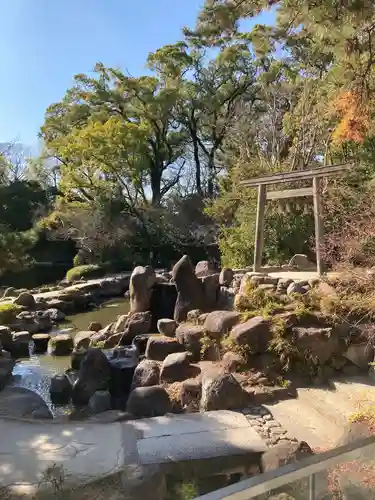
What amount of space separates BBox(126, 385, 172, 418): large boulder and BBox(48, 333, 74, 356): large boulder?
4.30 metres

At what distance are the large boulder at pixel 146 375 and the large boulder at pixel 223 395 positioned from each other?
4.16 ft

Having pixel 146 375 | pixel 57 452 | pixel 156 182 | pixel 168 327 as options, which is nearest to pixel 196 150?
pixel 156 182

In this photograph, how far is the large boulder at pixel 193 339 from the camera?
7.38 meters

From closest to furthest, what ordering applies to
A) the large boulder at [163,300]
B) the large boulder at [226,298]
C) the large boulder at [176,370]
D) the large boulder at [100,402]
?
the large boulder at [100,402] < the large boulder at [176,370] < the large boulder at [226,298] < the large boulder at [163,300]

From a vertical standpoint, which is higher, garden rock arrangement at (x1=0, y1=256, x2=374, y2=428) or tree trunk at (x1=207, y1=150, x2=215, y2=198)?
tree trunk at (x1=207, y1=150, x2=215, y2=198)

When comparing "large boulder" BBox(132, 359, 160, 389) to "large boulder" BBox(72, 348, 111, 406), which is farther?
"large boulder" BBox(72, 348, 111, 406)

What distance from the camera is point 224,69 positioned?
69.2 feet

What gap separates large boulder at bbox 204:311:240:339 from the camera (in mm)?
7215

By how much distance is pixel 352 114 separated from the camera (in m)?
4.49

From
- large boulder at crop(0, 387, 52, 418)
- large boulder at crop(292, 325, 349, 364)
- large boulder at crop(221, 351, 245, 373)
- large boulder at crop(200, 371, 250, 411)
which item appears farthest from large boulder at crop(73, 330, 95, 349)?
large boulder at crop(292, 325, 349, 364)

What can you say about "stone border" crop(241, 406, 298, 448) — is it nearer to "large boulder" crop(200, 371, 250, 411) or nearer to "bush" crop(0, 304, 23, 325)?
"large boulder" crop(200, 371, 250, 411)

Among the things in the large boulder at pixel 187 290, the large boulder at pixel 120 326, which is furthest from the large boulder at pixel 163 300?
the large boulder at pixel 187 290

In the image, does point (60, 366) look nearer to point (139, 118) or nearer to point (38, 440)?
point (38, 440)

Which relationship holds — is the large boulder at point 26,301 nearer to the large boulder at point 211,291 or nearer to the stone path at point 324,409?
the large boulder at point 211,291
